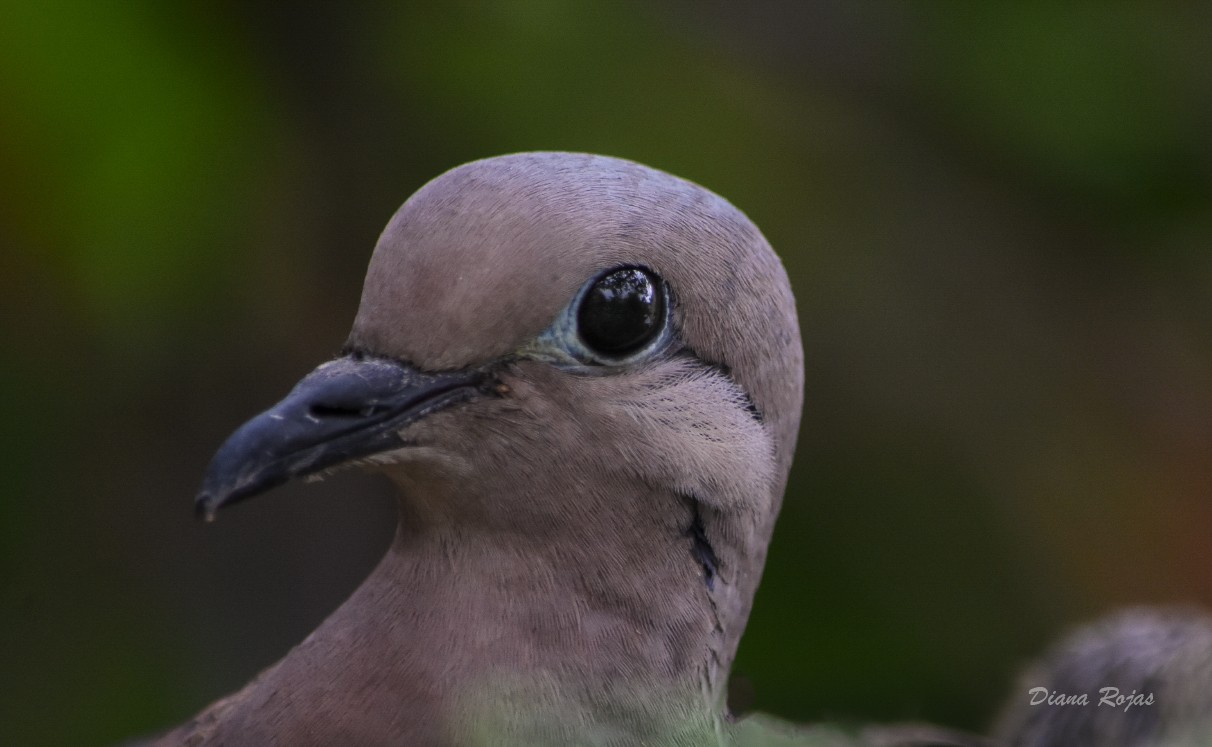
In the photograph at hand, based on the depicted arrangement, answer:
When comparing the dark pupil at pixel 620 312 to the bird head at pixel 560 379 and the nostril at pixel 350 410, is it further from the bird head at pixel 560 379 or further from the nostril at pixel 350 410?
the nostril at pixel 350 410

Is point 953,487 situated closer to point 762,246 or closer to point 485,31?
point 485,31


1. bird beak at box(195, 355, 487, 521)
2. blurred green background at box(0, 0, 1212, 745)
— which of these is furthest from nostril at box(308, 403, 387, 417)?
blurred green background at box(0, 0, 1212, 745)

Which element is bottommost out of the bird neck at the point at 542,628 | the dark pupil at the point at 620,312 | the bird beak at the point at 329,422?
the bird neck at the point at 542,628

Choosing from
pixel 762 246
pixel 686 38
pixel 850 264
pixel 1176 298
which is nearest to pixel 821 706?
pixel 850 264

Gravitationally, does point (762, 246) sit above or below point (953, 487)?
above

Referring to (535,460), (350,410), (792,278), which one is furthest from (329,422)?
(792,278)

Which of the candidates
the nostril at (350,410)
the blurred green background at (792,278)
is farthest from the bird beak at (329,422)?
the blurred green background at (792,278)

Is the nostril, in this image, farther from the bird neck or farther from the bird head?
the bird neck

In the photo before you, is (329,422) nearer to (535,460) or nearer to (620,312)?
(535,460)
